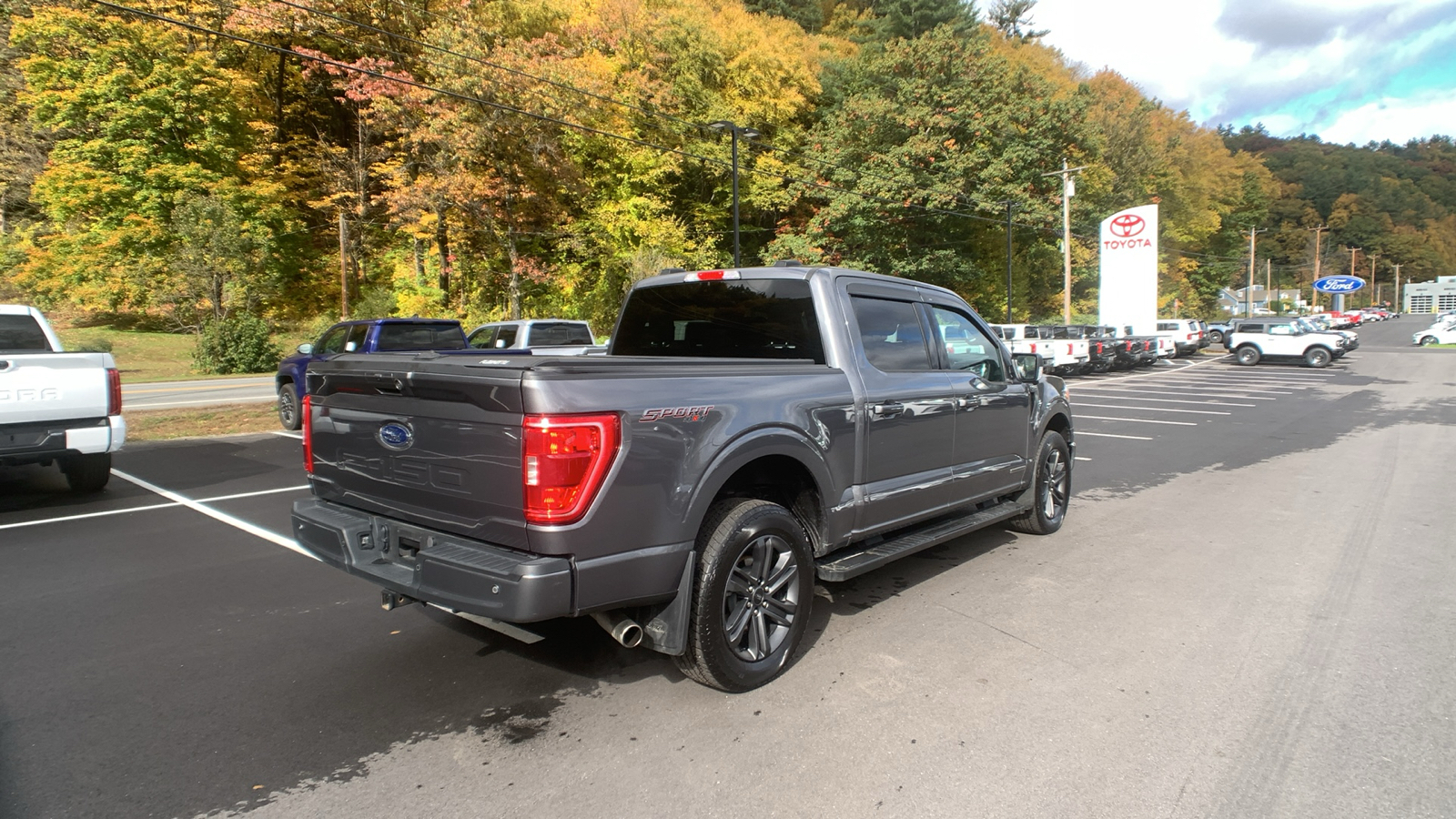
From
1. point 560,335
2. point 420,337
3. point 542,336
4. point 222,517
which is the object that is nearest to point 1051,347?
point 560,335

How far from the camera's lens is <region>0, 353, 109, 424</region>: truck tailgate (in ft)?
21.2

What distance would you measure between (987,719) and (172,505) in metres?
7.71

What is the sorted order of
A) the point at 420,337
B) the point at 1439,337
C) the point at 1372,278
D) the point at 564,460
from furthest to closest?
the point at 1372,278
the point at 1439,337
the point at 420,337
the point at 564,460

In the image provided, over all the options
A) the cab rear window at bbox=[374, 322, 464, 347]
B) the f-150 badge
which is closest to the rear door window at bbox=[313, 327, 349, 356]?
the cab rear window at bbox=[374, 322, 464, 347]

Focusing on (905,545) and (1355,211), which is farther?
(1355,211)

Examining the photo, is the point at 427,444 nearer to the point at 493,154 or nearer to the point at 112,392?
the point at 112,392

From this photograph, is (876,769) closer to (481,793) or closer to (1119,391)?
(481,793)

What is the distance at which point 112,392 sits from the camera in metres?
7.12

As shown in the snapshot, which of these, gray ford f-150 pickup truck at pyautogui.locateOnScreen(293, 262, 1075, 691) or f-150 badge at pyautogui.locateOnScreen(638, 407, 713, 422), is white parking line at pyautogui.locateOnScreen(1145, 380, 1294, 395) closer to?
gray ford f-150 pickup truck at pyautogui.locateOnScreen(293, 262, 1075, 691)

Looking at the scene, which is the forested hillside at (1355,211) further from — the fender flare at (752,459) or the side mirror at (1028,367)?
the fender flare at (752,459)

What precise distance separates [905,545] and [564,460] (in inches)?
90.5

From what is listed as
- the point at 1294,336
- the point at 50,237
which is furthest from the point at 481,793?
the point at 50,237

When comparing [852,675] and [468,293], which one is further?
[468,293]

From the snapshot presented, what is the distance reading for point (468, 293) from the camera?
3438 cm
